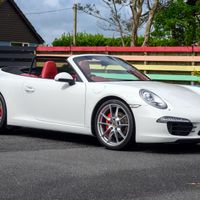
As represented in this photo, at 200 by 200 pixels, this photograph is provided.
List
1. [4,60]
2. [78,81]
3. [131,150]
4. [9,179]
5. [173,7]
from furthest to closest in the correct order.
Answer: [173,7]
[4,60]
[78,81]
[131,150]
[9,179]

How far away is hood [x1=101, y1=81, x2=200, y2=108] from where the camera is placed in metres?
7.71

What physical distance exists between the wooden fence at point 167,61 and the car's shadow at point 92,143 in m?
6.12

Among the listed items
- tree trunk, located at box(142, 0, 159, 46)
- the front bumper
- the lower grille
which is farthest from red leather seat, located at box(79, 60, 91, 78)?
tree trunk, located at box(142, 0, 159, 46)

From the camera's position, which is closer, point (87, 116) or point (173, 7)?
point (87, 116)

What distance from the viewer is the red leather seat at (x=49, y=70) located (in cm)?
890

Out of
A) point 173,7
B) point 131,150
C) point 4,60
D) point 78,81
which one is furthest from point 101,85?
point 173,7

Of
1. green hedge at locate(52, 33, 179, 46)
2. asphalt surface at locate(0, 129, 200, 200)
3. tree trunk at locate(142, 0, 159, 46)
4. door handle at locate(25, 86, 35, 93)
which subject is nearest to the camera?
asphalt surface at locate(0, 129, 200, 200)

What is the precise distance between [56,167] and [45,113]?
7.78 ft

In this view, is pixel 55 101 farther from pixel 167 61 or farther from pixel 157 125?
pixel 167 61

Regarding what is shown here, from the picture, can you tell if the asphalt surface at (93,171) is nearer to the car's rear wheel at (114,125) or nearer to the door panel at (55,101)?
the car's rear wheel at (114,125)

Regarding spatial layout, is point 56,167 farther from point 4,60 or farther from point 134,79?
point 4,60

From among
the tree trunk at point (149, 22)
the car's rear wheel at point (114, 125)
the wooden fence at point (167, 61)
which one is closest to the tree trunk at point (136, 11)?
the tree trunk at point (149, 22)

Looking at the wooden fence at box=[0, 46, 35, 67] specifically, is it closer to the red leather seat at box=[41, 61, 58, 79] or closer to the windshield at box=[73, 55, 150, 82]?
the red leather seat at box=[41, 61, 58, 79]

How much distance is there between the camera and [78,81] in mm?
8344
